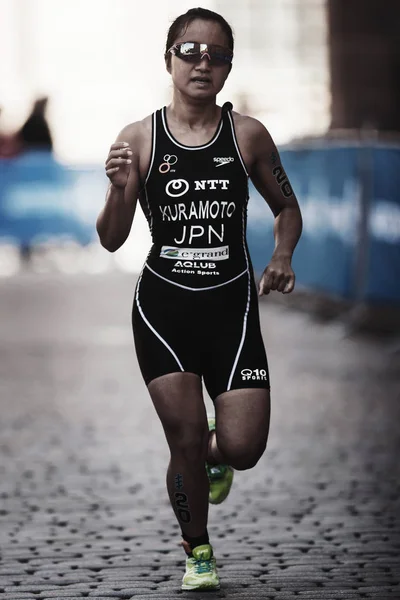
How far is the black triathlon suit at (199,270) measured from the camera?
5.77 m

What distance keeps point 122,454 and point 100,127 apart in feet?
156

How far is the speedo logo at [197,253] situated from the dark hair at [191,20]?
726 millimetres

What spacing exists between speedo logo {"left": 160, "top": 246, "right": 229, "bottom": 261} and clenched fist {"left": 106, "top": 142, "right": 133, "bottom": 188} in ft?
1.30

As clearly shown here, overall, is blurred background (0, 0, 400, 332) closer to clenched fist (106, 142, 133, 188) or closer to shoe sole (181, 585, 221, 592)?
clenched fist (106, 142, 133, 188)

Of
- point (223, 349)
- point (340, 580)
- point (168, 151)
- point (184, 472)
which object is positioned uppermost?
point (168, 151)

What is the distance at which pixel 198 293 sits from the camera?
19.2 ft

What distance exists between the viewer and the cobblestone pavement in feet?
20.0

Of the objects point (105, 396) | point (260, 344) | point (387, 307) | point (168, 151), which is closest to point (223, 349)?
point (260, 344)

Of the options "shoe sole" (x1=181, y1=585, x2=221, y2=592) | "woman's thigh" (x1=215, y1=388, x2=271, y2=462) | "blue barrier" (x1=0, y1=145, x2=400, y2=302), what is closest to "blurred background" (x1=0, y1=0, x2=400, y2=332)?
"blue barrier" (x1=0, y1=145, x2=400, y2=302)

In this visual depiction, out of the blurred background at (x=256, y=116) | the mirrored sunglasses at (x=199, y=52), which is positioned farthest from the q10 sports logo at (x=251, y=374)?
the blurred background at (x=256, y=116)

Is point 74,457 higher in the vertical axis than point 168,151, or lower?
lower

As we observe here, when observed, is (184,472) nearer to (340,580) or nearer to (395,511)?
(340,580)

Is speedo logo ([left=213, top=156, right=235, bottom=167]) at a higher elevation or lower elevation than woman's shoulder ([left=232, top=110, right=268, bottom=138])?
lower

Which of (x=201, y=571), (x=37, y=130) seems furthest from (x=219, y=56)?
(x=37, y=130)
